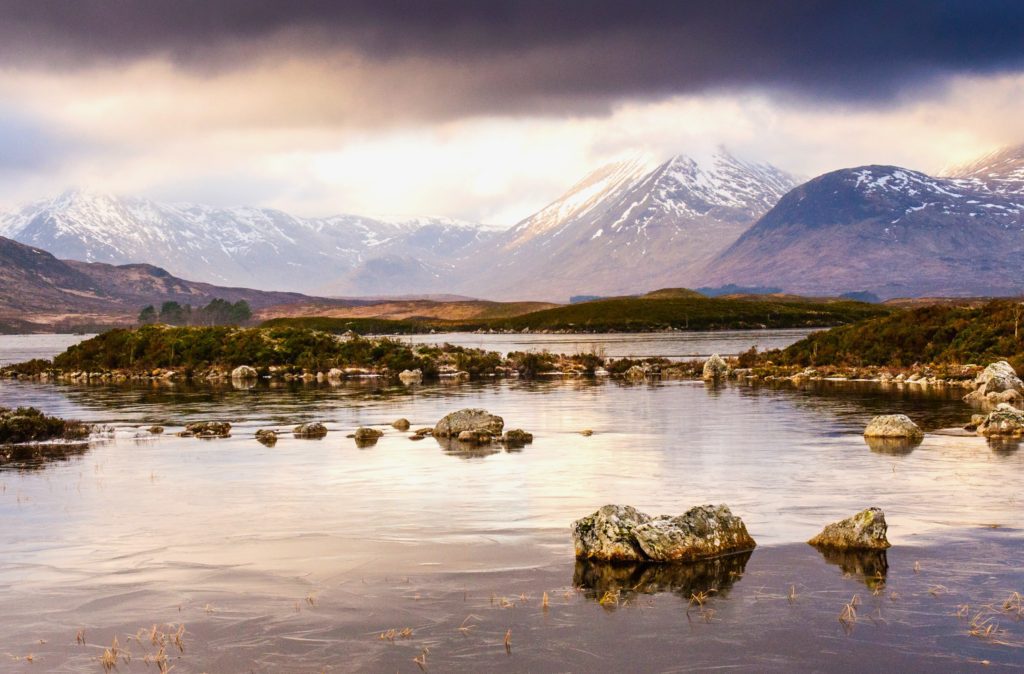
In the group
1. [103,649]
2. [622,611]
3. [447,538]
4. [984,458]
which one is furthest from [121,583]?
[984,458]

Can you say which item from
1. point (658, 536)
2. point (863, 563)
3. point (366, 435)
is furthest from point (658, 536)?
point (366, 435)

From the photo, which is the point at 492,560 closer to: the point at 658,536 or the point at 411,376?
the point at 658,536

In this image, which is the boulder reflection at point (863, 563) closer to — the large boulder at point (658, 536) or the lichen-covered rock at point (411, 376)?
the large boulder at point (658, 536)

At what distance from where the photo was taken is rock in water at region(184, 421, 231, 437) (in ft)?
174

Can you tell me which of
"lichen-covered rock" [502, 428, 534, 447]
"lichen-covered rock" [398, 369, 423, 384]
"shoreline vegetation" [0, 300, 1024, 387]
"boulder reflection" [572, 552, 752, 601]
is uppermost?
"shoreline vegetation" [0, 300, 1024, 387]

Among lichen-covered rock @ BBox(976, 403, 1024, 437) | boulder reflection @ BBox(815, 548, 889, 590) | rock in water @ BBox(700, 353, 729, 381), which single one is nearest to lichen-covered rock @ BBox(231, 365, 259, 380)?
rock in water @ BBox(700, 353, 729, 381)

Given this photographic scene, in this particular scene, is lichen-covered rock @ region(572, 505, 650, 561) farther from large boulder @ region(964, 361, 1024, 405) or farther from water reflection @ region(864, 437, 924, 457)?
large boulder @ region(964, 361, 1024, 405)

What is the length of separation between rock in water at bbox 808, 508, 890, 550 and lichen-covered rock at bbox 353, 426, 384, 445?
27219 mm

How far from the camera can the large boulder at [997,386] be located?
2440 inches

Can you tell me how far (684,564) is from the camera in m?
23.8

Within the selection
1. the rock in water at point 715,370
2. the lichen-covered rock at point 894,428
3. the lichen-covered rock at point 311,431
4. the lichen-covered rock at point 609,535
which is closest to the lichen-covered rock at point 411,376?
the rock in water at point 715,370

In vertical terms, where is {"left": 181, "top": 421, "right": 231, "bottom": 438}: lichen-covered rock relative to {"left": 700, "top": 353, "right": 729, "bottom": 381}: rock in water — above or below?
below

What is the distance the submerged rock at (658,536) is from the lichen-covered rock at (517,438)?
2197cm

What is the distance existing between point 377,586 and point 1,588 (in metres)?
8.01
